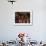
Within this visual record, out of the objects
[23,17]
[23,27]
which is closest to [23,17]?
[23,17]

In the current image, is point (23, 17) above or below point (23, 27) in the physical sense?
above

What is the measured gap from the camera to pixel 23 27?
184 inches

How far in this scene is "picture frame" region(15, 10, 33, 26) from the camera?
4648mm

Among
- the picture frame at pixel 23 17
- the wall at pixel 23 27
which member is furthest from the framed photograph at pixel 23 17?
the wall at pixel 23 27

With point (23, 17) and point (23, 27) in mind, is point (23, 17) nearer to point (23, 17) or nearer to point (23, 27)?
point (23, 17)

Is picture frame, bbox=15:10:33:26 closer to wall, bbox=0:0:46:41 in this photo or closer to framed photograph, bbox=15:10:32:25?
framed photograph, bbox=15:10:32:25

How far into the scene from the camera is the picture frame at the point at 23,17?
465 centimetres

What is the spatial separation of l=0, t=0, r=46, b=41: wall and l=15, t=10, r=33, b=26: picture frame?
4.3 inches

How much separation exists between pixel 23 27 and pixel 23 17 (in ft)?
1.18

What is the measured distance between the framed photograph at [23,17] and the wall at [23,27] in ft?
0.47

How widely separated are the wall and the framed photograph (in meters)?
0.14

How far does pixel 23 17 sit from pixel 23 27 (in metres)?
0.36

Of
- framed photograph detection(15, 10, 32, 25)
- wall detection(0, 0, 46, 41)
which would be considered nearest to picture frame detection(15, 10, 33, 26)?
framed photograph detection(15, 10, 32, 25)

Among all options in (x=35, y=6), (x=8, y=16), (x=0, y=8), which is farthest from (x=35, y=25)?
(x=0, y=8)
